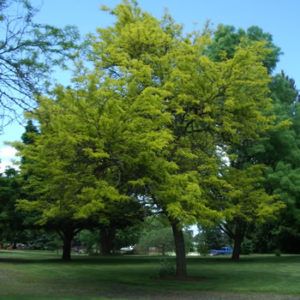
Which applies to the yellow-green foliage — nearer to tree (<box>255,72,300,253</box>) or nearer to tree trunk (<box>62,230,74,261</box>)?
tree (<box>255,72,300,253</box>)

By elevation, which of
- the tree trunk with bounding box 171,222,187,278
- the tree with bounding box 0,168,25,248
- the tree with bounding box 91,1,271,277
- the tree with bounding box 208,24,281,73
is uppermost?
the tree with bounding box 208,24,281,73

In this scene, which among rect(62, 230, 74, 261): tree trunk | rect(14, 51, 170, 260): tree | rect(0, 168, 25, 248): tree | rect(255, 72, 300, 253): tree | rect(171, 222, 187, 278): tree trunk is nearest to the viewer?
rect(14, 51, 170, 260): tree

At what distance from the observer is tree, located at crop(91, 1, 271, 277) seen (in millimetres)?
16453

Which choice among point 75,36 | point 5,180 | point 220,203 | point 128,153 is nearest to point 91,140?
point 128,153

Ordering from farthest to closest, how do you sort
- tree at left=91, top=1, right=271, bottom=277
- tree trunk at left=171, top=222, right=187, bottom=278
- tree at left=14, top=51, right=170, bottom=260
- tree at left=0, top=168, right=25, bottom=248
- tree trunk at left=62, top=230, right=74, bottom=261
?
tree trunk at left=62, top=230, right=74, bottom=261
tree at left=0, top=168, right=25, bottom=248
tree trunk at left=171, top=222, right=187, bottom=278
tree at left=91, top=1, right=271, bottom=277
tree at left=14, top=51, right=170, bottom=260

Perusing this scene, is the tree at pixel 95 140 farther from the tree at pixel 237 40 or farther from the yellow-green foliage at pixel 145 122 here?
the tree at pixel 237 40

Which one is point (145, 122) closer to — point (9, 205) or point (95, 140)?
point (95, 140)

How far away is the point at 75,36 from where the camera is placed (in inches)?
421

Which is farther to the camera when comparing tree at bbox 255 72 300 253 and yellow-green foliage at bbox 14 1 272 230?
tree at bbox 255 72 300 253

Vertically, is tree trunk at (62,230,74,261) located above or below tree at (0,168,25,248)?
below

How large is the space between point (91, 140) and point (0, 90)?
11.0ft

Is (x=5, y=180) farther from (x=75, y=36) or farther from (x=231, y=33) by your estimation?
(x=75, y=36)

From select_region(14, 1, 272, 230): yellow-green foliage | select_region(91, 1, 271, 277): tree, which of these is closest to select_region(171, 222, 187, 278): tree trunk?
select_region(91, 1, 271, 277): tree

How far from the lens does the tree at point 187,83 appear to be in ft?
54.0
